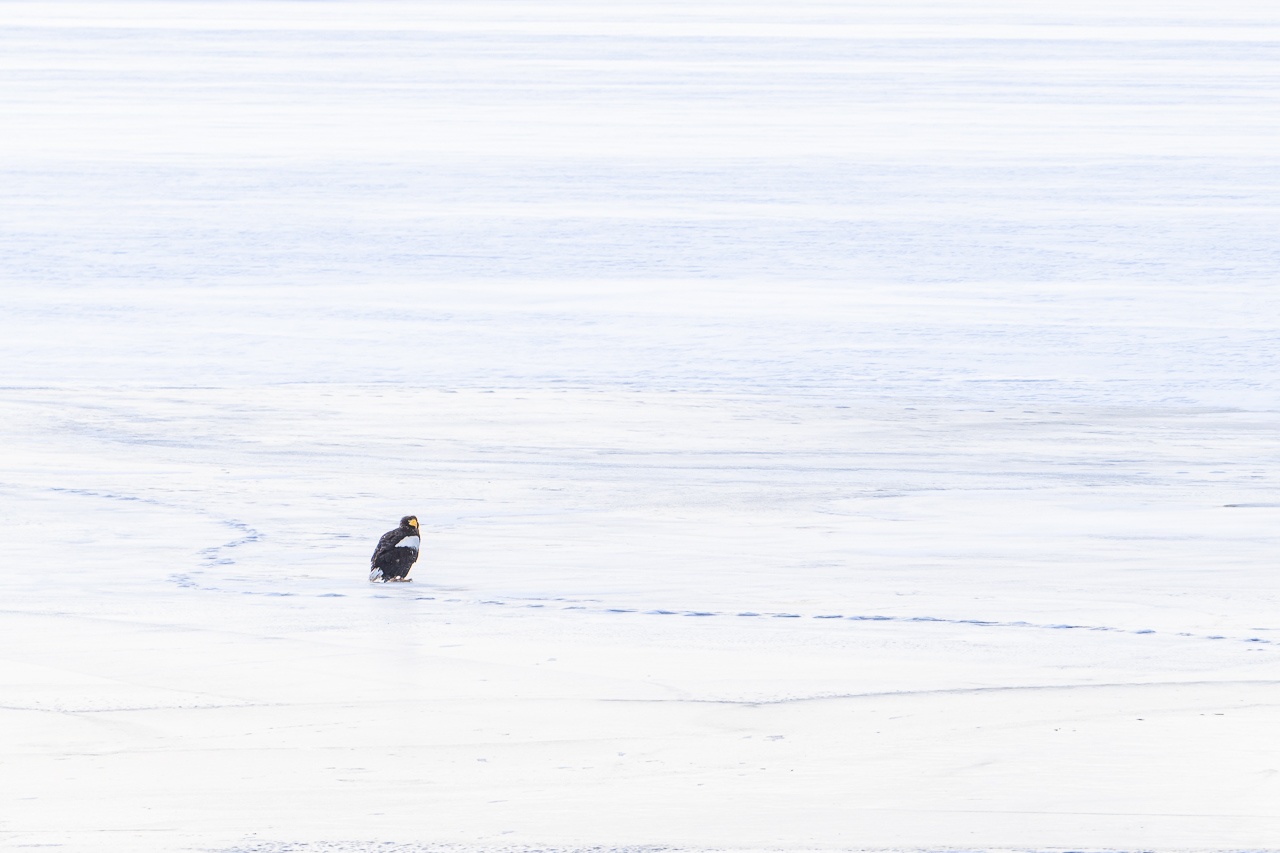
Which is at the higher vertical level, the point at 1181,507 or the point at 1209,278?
the point at 1209,278

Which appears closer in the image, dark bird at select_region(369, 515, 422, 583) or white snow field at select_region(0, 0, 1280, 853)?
white snow field at select_region(0, 0, 1280, 853)

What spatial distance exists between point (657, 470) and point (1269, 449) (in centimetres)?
267

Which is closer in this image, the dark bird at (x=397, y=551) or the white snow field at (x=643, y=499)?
the white snow field at (x=643, y=499)

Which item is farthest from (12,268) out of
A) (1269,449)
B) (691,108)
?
(691,108)

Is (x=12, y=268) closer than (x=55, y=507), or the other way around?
(x=55, y=507)

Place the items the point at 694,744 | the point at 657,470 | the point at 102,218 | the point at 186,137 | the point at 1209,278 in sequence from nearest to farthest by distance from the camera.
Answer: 1. the point at 694,744
2. the point at 657,470
3. the point at 1209,278
4. the point at 102,218
5. the point at 186,137

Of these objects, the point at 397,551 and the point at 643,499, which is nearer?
the point at 397,551

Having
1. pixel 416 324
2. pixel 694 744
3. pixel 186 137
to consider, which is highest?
pixel 186 137

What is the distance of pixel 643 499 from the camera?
8203 mm

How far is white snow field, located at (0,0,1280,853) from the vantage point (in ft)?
14.8

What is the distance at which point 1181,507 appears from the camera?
26.2 feet

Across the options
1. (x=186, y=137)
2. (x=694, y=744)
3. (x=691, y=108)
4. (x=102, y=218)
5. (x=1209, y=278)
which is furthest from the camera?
(x=691, y=108)

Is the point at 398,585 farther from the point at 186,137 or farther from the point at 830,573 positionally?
the point at 186,137

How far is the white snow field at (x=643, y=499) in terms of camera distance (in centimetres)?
450
